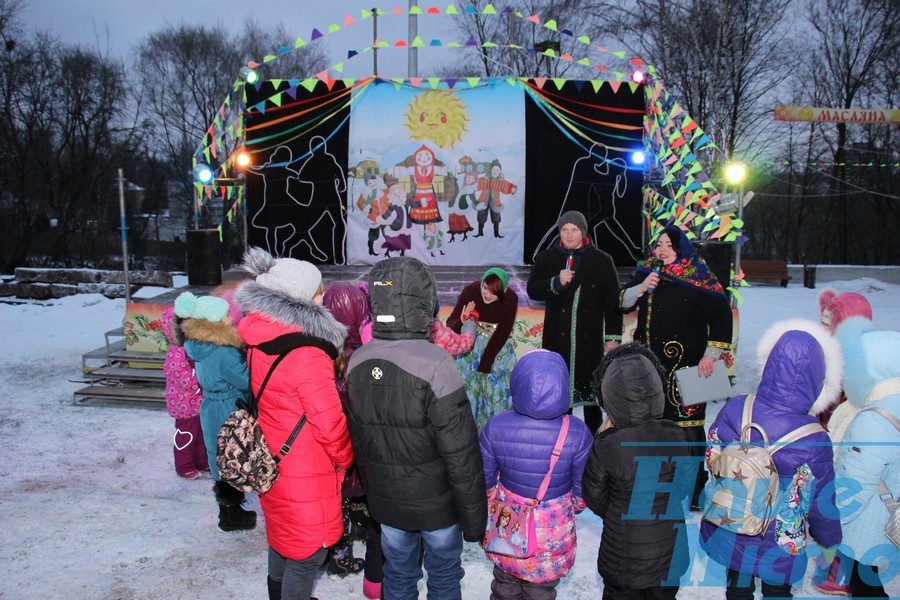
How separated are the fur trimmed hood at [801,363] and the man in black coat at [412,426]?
1.08 m

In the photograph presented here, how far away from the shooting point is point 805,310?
11867mm

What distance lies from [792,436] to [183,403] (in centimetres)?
343

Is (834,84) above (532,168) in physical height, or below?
above

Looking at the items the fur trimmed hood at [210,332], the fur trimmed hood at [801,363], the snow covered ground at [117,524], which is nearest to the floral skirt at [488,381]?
the snow covered ground at [117,524]

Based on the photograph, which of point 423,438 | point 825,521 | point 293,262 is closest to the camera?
point 423,438

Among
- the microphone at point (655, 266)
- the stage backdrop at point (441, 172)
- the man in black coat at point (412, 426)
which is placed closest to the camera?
the man in black coat at point (412, 426)

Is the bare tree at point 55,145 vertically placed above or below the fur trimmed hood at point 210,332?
above

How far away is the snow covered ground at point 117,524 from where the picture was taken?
120 inches

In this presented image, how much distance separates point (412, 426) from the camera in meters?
2.19

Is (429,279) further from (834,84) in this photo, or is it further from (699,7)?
(834,84)

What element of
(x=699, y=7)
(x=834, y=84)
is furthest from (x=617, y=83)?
(x=834, y=84)

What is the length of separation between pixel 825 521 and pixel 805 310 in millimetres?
10817

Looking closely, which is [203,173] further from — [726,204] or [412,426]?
[412,426]

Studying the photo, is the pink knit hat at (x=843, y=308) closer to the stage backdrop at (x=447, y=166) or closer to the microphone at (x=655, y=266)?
the microphone at (x=655, y=266)
